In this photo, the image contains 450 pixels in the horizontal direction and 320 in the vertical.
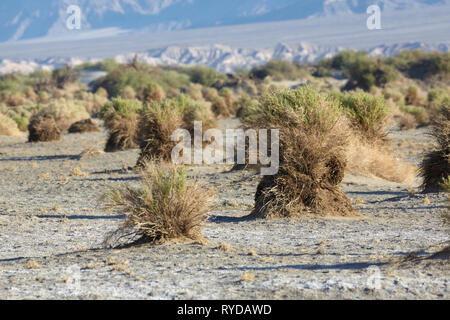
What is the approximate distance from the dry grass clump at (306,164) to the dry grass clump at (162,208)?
210cm

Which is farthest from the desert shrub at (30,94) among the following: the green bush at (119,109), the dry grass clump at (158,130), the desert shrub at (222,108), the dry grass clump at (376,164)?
the dry grass clump at (376,164)

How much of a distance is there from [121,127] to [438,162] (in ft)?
37.9

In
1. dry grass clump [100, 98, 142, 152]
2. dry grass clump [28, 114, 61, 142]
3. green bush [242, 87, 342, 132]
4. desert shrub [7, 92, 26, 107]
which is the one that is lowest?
desert shrub [7, 92, 26, 107]

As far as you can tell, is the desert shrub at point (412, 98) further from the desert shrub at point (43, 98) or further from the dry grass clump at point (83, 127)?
the desert shrub at point (43, 98)

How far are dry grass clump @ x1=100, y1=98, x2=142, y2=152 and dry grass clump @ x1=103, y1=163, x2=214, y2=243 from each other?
13373mm

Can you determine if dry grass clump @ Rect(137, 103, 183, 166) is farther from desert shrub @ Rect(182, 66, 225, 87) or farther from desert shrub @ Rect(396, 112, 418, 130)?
desert shrub @ Rect(182, 66, 225, 87)

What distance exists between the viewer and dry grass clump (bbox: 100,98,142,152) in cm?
2220

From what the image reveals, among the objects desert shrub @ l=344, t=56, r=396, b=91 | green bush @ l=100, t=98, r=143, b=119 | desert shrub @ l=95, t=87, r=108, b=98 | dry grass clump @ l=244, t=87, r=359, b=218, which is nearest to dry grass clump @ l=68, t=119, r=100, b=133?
green bush @ l=100, t=98, r=143, b=119

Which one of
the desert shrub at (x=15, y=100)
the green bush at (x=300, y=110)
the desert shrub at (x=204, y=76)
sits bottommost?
the desert shrub at (x=204, y=76)

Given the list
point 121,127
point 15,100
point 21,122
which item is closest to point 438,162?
point 121,127

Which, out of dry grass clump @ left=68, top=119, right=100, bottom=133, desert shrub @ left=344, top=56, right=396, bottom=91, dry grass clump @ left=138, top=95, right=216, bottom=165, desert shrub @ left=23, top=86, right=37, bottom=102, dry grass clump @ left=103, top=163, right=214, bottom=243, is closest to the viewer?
dry grass clump @ left=103, top=163, right=214, bottom=243

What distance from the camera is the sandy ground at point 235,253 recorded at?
641 cm

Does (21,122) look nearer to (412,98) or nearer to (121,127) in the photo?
(121,127)

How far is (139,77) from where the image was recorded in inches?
2363
